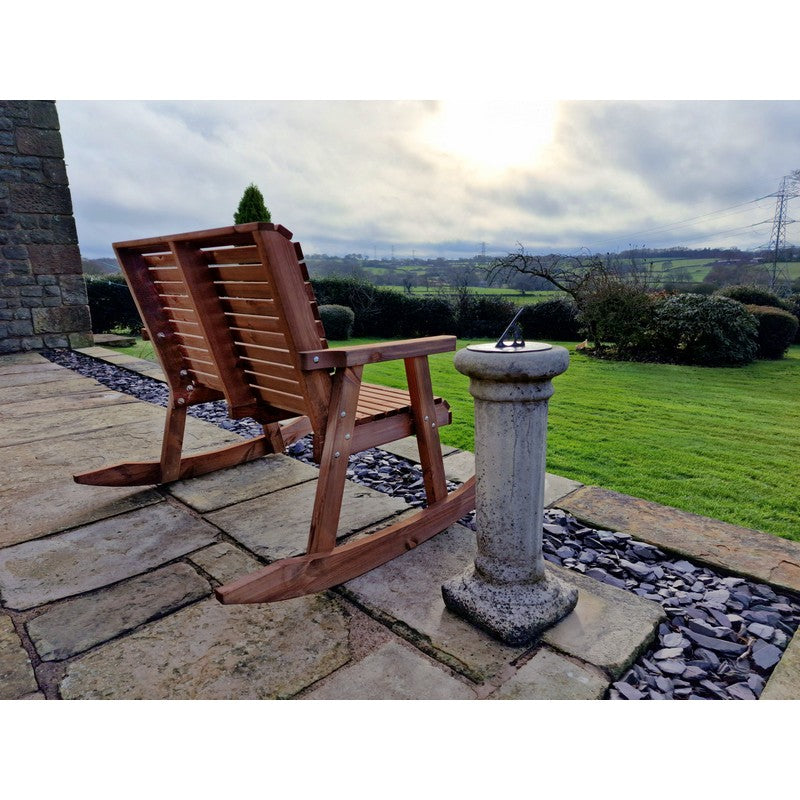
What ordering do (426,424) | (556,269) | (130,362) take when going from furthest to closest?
(556,269) → (130,362) → (426,424)

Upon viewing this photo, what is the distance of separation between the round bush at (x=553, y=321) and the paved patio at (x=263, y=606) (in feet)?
31.6

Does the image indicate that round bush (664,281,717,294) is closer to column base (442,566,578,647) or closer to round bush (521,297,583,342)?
round bush (521,297,583,342)

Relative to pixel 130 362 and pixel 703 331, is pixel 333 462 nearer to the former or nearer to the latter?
pixel 130 362

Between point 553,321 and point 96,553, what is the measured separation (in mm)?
11167

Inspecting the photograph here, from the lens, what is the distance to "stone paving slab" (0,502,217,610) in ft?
6.61

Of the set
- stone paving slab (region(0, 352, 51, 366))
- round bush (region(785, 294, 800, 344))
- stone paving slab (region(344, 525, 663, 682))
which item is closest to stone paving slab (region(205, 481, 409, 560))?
stone paving slab (region(344, 525, 663, 682))

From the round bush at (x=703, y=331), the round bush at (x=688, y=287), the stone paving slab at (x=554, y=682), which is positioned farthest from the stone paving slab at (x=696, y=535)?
the round bush at (x=688, y=287)

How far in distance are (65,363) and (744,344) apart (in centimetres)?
968

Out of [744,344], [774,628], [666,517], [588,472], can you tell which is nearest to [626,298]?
[744,344]

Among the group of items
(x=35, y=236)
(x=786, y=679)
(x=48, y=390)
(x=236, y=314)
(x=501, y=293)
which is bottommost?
(x=786, y=679)

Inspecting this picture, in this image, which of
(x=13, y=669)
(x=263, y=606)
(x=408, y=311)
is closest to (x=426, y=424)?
(x=263, y=606)


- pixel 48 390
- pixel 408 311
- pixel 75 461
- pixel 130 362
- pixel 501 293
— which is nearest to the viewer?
pixel 75 461

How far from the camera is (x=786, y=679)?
1547mm

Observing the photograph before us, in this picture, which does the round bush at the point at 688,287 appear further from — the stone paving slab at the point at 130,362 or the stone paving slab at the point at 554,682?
the stone paving slab at the point at 554,682
